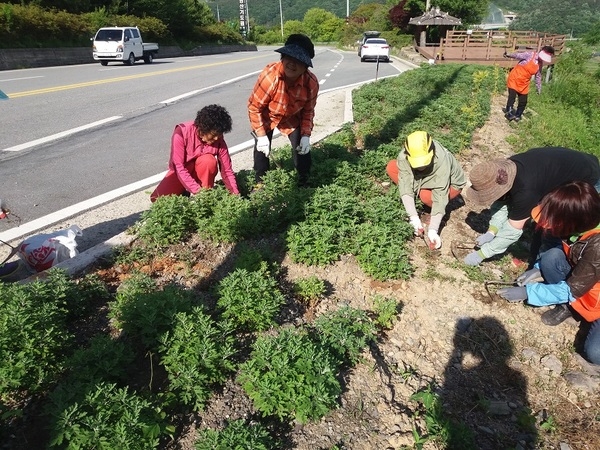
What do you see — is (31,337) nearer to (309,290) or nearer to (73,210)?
(309,290)

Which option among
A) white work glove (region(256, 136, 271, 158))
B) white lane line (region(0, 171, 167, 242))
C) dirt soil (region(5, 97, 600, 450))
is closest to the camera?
dirt soil (region(5, 97, 600, 450))

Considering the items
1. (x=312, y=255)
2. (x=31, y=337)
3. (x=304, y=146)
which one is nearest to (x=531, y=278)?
(x=312, y=255)

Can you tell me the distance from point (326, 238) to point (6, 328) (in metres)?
2.35

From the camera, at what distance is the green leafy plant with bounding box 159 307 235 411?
7.79 feet

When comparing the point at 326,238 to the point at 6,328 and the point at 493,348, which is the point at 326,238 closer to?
the point at 493,348

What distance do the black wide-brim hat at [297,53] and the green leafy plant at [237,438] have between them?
297 centimetres

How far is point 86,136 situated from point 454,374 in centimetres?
692

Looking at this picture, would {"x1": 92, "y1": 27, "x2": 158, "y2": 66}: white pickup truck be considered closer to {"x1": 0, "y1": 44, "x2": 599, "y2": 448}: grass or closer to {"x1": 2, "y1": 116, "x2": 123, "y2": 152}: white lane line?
{"x1": 2, "y1": 116, "x2": 123, "y2": 152}: white lane line

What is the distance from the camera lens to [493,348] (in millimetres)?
3330

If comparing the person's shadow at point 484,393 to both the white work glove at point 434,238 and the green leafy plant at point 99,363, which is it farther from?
the green leafy plant at point 99,363

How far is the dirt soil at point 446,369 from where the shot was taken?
2480 millimetres

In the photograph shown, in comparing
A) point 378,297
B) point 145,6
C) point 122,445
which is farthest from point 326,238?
point 145,6

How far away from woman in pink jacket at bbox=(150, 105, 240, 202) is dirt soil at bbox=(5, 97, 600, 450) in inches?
28.7

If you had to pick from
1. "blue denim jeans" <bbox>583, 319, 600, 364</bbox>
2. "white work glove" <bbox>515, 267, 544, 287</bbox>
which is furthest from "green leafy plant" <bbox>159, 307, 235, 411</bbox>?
"white work glove" <bbox>515, 267, 544, 287</bbox>
